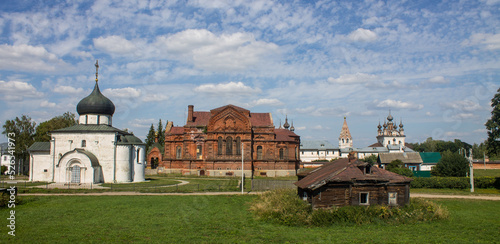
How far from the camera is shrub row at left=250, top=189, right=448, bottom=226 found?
63.0 ft

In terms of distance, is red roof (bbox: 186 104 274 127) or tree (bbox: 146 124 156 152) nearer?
red roof (bbox: 186 104 274 127)

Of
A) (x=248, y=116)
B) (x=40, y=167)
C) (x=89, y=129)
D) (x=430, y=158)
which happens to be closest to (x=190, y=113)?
(x=248, y=116)

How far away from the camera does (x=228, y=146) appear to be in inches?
2250

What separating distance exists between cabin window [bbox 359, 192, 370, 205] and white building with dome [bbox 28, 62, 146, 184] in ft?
101

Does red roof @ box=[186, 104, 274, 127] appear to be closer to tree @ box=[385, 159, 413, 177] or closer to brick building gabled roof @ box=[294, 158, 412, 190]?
tree @ box=[385, 159, 413, 177]

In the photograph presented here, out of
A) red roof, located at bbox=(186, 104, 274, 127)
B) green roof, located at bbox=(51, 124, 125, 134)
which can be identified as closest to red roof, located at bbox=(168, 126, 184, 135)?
red roof, located at bbox=(186, 104, 274, 127)

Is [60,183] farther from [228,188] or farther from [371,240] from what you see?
[371,240]

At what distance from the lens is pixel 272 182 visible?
36.6 metres

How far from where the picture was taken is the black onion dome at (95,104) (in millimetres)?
44688

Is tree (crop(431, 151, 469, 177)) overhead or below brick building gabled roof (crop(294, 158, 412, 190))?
below

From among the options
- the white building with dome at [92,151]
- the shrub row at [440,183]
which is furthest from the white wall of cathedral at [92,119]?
the shrub row at [440,183]

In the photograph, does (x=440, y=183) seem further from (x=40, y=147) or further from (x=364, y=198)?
(x=40, y=147)

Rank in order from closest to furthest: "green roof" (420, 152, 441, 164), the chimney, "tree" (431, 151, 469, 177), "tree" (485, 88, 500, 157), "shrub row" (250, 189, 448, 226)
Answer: "shrub row" (250, 189, 448, 226) → "tree" (485, 88, 500, 157) → "tree" (431, 151, 469, 177) → the chimney → "green roof" (420, 152, 441, 164)

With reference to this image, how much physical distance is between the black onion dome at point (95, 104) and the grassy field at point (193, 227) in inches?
816
